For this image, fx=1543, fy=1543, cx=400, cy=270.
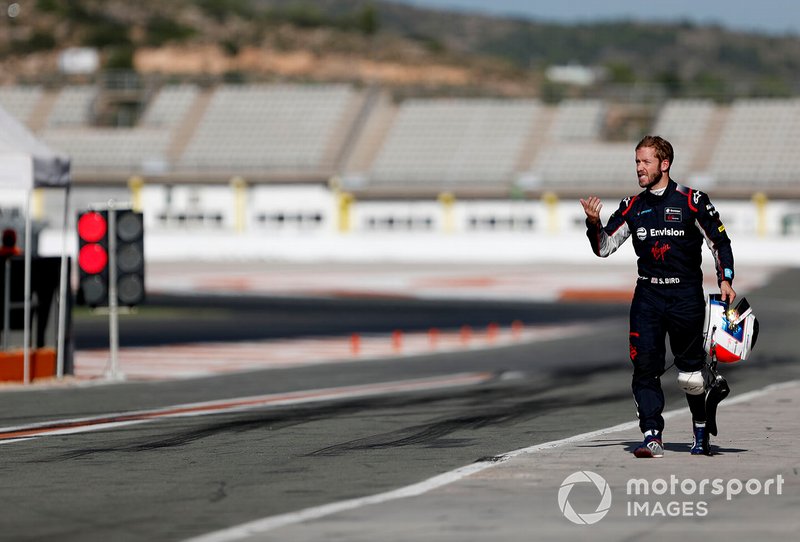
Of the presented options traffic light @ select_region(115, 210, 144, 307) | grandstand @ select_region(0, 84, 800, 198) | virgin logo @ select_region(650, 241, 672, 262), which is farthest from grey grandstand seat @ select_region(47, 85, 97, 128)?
virgin logo @ select_region(650, 241, 672, 262)

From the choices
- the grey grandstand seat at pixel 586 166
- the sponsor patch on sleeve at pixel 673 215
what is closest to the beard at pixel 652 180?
the sponsor patch on sleeve at pixel 673 215

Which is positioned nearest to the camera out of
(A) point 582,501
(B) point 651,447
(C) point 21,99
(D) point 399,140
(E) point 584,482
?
(A) point 582,501

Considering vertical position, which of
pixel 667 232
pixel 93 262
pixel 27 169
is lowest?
pixel 93 262

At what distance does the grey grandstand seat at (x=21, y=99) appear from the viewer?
244ft

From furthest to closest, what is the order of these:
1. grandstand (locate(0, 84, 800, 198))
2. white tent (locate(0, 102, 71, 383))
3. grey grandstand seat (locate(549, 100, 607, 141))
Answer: grey grandstand seat (locate(549, 100, 607, 141)) < grandstand (locate(0, 84, 800, 198)) < white tent (locate(0, 102, 71, 383))

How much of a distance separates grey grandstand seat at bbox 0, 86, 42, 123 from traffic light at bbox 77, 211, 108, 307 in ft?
195

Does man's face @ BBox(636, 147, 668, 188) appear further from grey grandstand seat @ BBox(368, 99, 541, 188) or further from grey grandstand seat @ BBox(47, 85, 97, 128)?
grey grandstand seat @ BBox(47, 85, 97, 128)

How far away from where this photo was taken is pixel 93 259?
630 inches

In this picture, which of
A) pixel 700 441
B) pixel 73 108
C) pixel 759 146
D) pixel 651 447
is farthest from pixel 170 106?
pixel 651 447

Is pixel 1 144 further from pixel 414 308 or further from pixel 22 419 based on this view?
pixel 414 308

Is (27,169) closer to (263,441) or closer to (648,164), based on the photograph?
(263,441)

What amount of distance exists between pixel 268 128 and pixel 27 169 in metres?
56.2

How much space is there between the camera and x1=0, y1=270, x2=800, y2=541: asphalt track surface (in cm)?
736

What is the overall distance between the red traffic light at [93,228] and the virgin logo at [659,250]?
8392 millimetres
